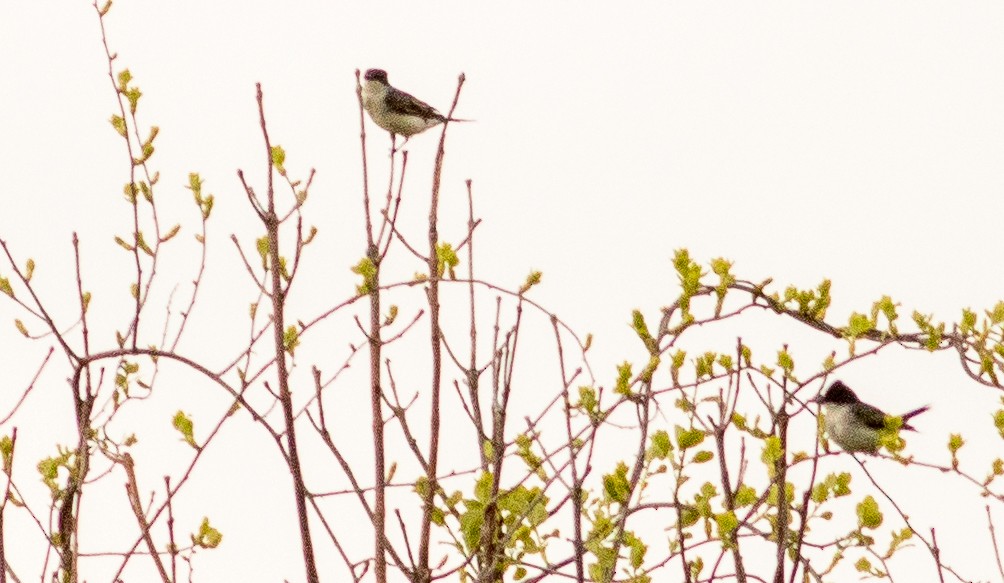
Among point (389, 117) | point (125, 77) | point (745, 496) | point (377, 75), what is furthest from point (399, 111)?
point (745, 496)

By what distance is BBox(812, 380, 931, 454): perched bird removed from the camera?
24.5 feet

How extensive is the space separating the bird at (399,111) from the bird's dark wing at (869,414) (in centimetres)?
317

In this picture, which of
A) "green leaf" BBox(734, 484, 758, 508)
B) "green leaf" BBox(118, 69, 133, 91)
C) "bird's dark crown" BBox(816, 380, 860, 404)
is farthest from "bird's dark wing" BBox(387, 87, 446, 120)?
"green leaf" BBox(734, 484, 758, 508)

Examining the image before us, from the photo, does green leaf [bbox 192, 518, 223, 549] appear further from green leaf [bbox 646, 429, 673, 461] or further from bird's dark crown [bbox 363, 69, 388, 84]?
bird's dark crown [bbox 363, 69, 388, 84]

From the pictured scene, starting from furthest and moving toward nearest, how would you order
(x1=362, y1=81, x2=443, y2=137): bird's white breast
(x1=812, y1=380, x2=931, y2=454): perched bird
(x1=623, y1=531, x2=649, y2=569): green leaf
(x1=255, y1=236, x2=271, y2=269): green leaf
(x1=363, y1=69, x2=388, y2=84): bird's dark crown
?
(x1=363, y1=69, x2=388, y2=84): bird's dark crown
(x1=362, y1=81, x2=443, y2=137): bird's white breast
(x1=812, y1=380, x2=931, y2=454): perched bird
(x1=255, y1=236, x2=271, y2=269): green leaf
(x1=623, y1=531, x2=649, y2=569): green leaf

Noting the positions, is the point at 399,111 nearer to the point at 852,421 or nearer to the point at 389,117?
the point at 389,117

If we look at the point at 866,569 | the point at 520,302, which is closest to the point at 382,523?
the point at 520,302

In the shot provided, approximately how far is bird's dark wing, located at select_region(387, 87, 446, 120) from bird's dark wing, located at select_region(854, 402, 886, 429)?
3.22 metres

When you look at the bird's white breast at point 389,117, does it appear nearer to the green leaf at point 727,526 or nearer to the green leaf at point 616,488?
the green leaf at point 616,488

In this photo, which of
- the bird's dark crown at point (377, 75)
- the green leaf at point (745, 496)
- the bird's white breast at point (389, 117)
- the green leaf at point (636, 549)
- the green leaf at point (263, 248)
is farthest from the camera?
the bird's dark crown at point (377, 75)

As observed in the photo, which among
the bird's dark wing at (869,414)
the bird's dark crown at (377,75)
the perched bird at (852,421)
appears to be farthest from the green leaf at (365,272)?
the bird's dark crown at (377,75)

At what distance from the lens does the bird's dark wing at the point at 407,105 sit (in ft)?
28.2

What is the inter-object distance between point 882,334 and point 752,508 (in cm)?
117

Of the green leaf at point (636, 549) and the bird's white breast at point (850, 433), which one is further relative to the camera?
the bird's white breast at point (850, 433)
